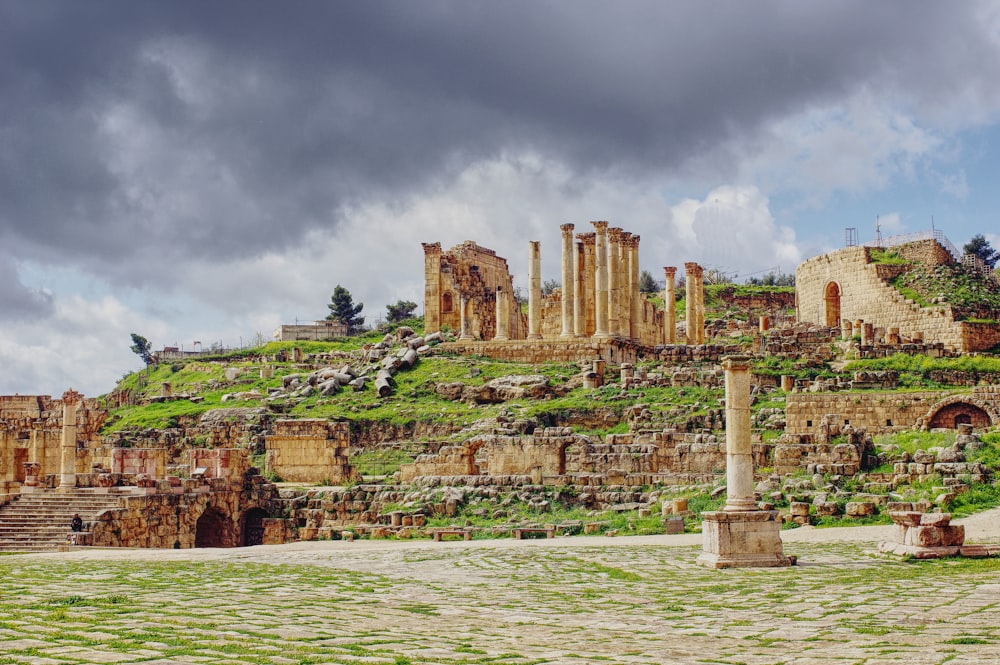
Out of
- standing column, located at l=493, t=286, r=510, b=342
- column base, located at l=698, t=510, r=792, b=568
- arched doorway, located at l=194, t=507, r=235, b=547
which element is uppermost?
standing column, located at l=493, t=286, r=510, b=342

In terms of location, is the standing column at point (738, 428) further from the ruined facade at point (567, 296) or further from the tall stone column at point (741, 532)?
the ruined facade at point (567, 296)

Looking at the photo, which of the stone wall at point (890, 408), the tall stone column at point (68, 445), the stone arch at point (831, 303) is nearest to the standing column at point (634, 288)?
the stone arch at point (831, 303)

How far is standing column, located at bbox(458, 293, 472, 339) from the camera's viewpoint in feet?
182

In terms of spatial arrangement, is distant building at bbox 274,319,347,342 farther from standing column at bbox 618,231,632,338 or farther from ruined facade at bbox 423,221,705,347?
standing column at bbox 618,231,632,338

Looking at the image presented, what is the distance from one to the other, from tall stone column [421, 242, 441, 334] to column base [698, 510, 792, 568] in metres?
42.3

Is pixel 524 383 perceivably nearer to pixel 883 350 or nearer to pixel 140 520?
pixel 883 350

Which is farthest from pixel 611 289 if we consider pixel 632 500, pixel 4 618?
pixel 4 618

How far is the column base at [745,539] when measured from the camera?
17672 mm

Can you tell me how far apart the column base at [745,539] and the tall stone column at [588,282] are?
33.7 m

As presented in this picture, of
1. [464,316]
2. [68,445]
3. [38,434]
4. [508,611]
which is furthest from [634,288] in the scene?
[508,611]

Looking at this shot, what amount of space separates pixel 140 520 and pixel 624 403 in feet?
53.6

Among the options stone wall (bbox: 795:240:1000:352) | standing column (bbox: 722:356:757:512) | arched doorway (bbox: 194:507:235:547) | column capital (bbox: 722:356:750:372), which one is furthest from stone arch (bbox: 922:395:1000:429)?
arched doorway (bbox: 194:507:235:547)

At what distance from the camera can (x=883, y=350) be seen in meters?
42.4

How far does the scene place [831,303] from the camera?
191ft
